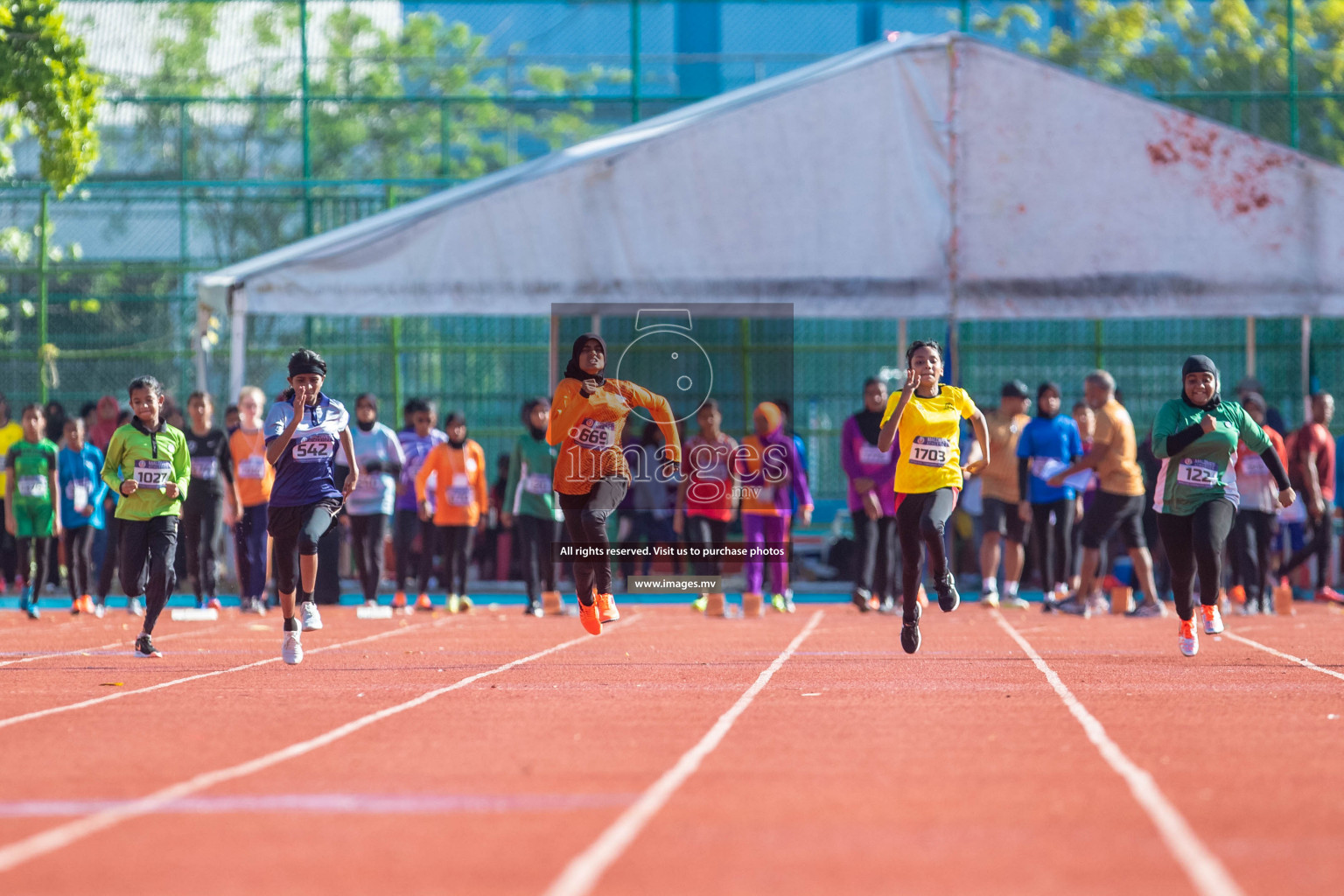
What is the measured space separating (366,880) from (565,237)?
43.3ft

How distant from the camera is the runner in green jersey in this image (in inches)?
668

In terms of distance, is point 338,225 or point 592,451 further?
point 338,225

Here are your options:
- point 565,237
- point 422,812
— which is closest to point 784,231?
point 565,237

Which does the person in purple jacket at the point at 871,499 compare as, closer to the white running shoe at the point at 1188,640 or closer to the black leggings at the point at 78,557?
the white running shoe at the point at 1188,640

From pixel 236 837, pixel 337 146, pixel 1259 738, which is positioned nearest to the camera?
pixel 236 837

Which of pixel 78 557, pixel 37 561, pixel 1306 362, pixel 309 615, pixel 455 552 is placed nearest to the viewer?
pixel 309 615

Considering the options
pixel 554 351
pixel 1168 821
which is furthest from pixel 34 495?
pixel 1168 821

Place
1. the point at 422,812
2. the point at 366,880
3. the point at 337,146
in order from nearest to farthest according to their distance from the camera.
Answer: the point at 366,880 < the point at 422,812 < the point at 337,146

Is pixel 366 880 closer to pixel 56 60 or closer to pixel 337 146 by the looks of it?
pixel 56 60

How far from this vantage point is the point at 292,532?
1138cm

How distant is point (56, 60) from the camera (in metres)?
15.4

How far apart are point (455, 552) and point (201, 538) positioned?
92.1 inches

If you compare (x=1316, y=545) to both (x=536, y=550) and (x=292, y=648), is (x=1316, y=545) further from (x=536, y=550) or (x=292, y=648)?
(x=292, y=648)

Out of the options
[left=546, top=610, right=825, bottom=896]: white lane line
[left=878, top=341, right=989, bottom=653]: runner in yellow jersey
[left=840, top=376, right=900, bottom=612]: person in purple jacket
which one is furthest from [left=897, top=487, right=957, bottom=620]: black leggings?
[left=840, top=376, right=900, bottom=612]: person in purple jacket
